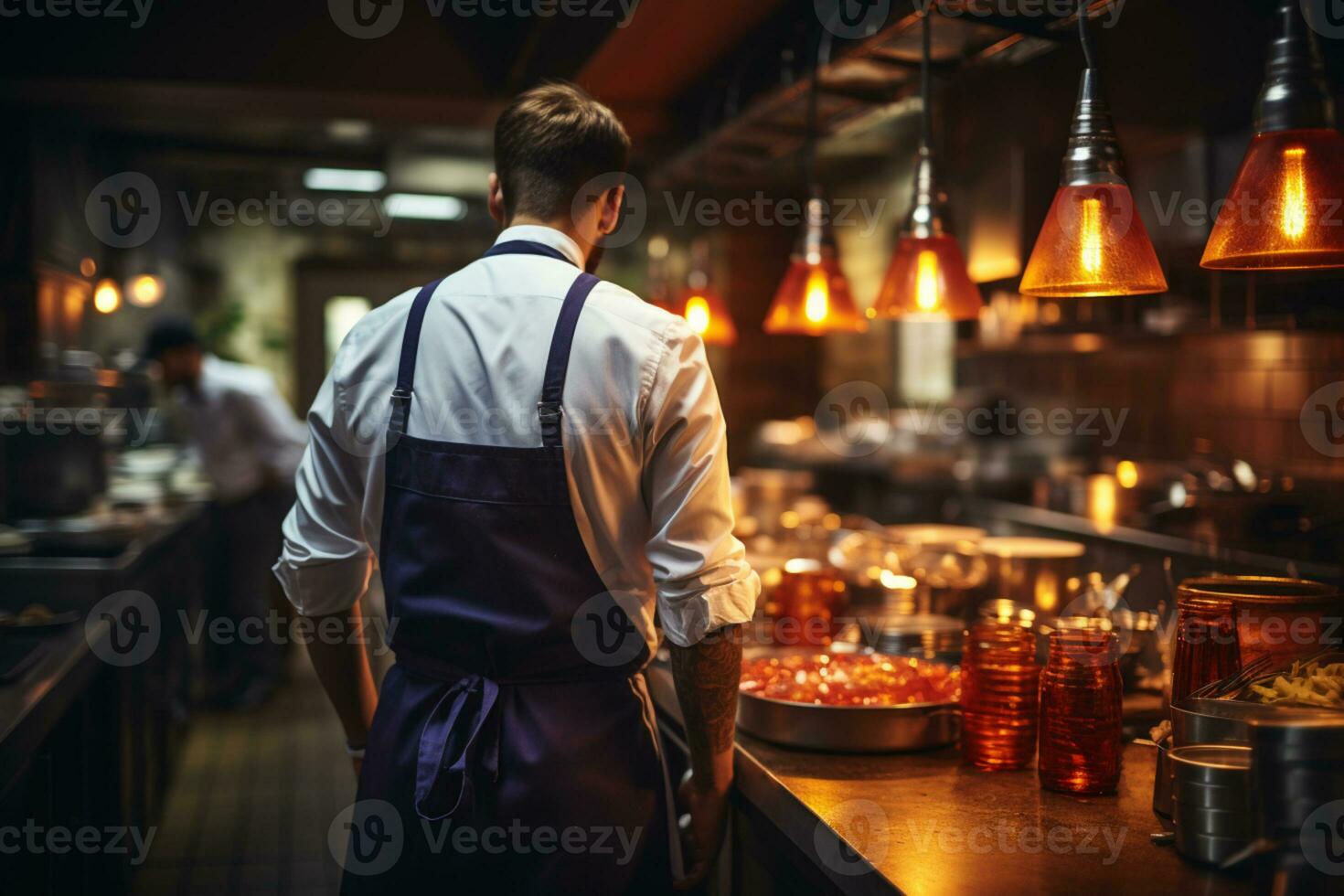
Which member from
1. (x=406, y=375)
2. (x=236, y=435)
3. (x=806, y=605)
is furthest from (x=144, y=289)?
(x=406, y=375)

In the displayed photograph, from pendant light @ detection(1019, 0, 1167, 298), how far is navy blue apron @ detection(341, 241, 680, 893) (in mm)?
690

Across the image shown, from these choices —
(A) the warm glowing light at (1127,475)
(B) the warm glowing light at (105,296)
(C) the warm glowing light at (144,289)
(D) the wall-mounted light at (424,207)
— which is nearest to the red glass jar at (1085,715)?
(A) the warm glowing light at (1127,475)

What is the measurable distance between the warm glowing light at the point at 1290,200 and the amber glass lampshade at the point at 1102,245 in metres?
0.14

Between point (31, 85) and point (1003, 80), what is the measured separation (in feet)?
10.4

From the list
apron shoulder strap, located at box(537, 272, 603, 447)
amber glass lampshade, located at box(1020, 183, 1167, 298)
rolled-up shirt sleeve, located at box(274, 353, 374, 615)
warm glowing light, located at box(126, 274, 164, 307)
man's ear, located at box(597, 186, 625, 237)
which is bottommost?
rolled-up shirt sleeve, located at box(274, 353, 374, 615)

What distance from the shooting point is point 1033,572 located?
2557 mm

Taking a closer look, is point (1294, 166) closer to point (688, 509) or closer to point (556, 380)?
point (688, 509)

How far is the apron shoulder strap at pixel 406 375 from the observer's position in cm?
170

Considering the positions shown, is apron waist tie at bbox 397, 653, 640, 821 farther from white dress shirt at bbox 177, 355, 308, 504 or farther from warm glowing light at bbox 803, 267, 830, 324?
white dress shirt at bbox 177, 355, 308, 504

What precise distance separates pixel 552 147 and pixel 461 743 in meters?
0.90

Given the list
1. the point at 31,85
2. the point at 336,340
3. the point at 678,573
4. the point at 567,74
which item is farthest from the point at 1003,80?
the point at 336,340

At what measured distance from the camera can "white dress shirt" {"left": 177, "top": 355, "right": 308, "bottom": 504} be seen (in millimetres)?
5672

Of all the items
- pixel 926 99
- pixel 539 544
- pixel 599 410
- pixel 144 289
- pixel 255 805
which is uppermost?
pixel 144 289

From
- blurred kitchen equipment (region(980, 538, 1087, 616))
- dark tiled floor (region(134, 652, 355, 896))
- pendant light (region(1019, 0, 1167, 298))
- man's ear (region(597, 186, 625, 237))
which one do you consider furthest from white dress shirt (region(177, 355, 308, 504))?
pendant light (region(1019, 0, 1167, 298))
